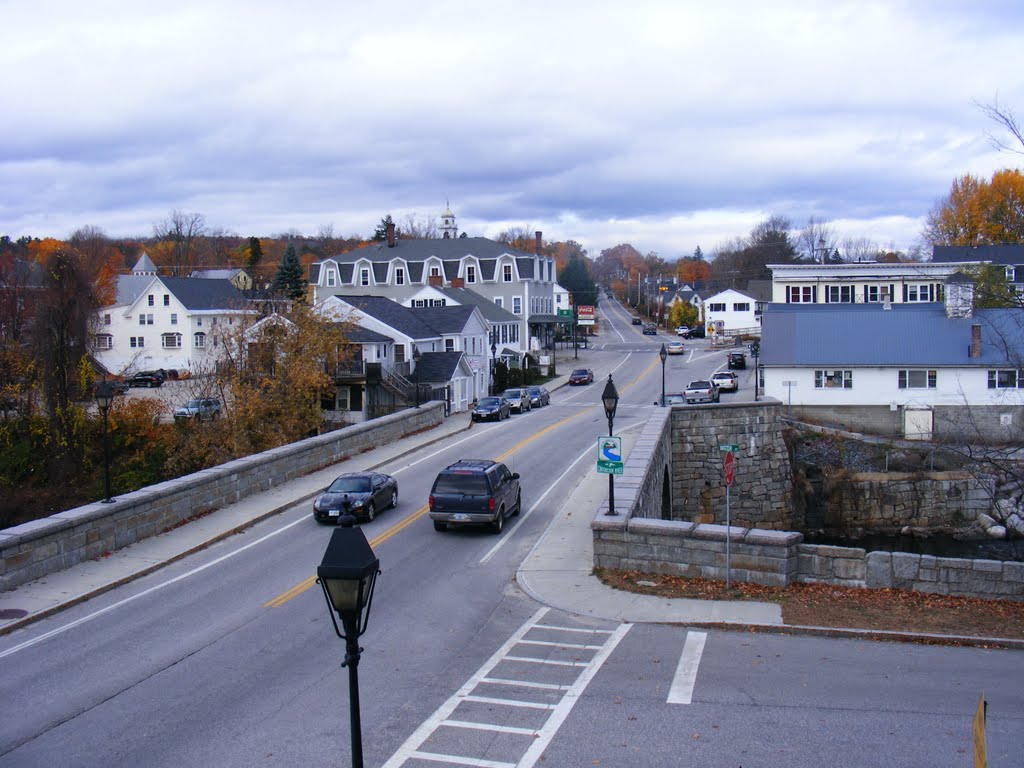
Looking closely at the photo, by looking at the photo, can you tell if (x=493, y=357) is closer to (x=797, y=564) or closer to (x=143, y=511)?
(x=143, y=511)

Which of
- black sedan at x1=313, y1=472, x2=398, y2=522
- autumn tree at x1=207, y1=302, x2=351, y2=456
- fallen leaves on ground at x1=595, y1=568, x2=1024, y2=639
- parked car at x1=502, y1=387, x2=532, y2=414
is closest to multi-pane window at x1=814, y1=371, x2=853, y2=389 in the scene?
parked car at x1=502, y1=387, x2=532, y2=414

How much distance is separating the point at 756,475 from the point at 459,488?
21947 mm

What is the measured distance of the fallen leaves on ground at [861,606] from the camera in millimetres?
13266

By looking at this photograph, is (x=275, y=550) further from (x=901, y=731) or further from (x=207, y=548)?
(x=901, y=731)

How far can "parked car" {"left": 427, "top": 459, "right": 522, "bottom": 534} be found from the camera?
21.0 m

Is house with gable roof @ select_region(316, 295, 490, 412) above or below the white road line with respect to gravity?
above

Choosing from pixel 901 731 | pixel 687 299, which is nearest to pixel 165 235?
pixel 687 299

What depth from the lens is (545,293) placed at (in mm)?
90500

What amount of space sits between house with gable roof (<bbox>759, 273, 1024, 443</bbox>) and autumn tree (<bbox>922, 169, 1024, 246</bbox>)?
132ft

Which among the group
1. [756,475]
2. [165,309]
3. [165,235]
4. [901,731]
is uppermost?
[165,235]

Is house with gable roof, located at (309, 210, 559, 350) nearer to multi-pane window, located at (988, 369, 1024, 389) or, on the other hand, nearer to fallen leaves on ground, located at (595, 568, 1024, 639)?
multi-pane window, located at (988, 369, 1024, 389)

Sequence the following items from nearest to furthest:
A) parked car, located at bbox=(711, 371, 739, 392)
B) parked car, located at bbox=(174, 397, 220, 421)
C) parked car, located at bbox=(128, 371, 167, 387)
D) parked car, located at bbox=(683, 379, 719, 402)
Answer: parked car, located at bbox=(174, 397, 220, 421) → parked car, located at bbox=(683, 379, 719, 402) → parked car, located at bbox=(711, 371, 739, 392) → parked car, located at bbox=(128, 371, 167, 387)

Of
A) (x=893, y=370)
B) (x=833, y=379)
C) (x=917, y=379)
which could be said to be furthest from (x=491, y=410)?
(x=917, y=379)

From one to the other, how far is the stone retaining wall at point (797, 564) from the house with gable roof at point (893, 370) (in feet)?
113
